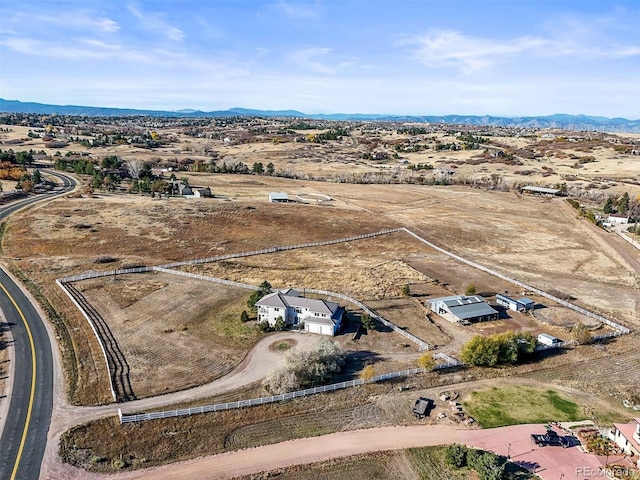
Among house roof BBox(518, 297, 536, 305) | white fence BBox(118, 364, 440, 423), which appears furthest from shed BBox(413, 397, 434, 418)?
house roof BBox(518, 297, 536, 305)

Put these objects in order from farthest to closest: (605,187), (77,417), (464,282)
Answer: (605,187), (464,282), (77,417)

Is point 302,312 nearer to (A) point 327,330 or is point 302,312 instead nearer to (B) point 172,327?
(A) point 327,330

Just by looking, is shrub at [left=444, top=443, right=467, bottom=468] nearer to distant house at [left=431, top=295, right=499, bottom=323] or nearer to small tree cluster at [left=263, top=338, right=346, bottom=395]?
small tree cluster at [left=263, top=338, right=346, bottom=395]

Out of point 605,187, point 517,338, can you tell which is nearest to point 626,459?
point 517,338

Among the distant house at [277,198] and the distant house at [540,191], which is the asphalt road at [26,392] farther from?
the distant house at [540,191]

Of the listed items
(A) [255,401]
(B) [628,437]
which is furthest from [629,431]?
(A) [255,401]

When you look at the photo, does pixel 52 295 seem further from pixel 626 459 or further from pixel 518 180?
pixel 518 180
